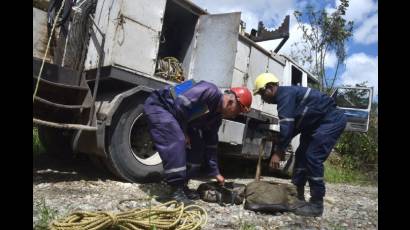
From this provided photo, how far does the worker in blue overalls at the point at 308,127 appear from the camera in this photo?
4.00 m

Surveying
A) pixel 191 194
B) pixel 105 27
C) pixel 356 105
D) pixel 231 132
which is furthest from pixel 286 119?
pixel 356 105

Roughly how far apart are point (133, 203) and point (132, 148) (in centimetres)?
130

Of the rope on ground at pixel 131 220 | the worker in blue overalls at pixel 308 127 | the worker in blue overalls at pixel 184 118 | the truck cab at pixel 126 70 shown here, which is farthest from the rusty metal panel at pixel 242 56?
the rope on ground at pixel 131 220

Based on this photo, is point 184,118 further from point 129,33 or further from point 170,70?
point 170,70

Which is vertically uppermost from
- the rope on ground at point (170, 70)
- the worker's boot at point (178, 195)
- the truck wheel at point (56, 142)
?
the rope on ground at point (170, 70)

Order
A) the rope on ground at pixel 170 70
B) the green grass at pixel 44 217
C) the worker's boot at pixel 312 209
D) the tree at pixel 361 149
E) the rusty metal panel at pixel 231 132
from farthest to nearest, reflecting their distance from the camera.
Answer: the tree at pixel 361 149 → the rusty metal panel at pixel 231 132 → the rope on ground at pixel 170 70 → the worker's boot at pixel 312 209 → the green grass at pixel 44 217

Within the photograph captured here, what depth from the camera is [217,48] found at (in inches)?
231

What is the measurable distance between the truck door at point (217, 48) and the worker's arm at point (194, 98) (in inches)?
74.1

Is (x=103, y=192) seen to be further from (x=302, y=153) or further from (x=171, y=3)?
(x=171, y=3)

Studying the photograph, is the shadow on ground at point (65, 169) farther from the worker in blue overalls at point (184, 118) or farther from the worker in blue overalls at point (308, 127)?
the worker in blue overalls at point (308, 127)

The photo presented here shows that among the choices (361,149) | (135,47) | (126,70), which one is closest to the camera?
(126,70)

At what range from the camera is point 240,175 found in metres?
7.30

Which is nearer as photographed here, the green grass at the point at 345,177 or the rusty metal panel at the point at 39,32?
the rusty metal panel at the point at 39,32
